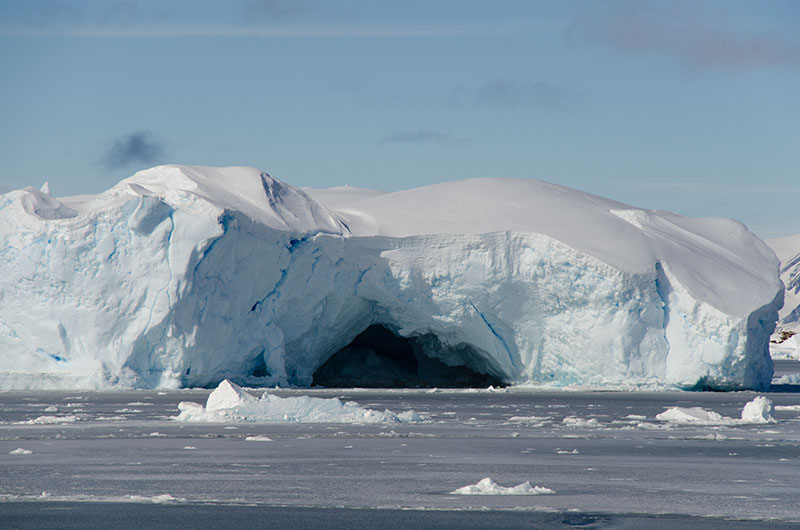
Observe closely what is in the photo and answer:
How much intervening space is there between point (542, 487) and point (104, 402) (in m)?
12.3

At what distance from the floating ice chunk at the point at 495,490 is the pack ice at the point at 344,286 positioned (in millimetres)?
14576

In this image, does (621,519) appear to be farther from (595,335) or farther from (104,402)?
(595,335)

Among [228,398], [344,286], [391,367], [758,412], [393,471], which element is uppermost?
[344,286]

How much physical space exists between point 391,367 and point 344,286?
274 inches

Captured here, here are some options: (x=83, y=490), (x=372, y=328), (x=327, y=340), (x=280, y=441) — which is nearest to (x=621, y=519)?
(x=83, y=490)

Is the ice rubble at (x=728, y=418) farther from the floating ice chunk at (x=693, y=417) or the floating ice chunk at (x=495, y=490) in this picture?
the floating ice chunk at (x=495, y=490)

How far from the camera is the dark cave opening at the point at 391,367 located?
2898cm

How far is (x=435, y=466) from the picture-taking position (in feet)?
33.4

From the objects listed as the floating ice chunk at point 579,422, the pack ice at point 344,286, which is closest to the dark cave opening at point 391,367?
the pack ice at point 344,286

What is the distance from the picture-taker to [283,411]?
51.4 feet

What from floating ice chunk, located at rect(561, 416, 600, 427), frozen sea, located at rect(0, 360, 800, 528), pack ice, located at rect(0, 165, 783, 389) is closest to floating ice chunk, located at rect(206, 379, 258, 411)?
frozen sea, located at rect(0, 360, 800, 528)

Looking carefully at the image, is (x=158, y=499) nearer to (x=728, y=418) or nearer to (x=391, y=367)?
(x=728, y=418)

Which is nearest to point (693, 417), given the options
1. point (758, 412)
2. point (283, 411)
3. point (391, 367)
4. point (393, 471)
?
point (758, 412)

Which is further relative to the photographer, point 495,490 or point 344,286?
point 344,286
